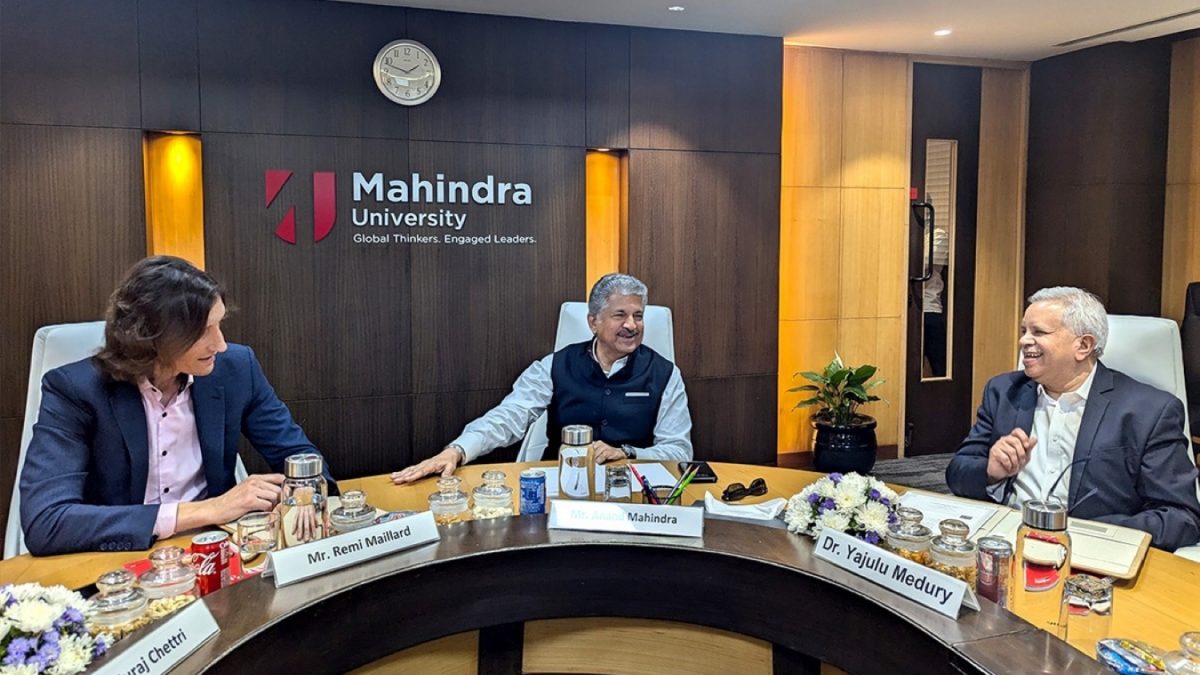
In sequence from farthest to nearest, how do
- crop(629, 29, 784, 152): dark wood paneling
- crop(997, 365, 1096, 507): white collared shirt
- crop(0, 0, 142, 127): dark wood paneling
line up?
crop(629, 29, 784, 152): dark wood paneling, crop(0, 0, 142, 127): dark wood paneling, crop(997, 365, 1096, 507): white collared shirt

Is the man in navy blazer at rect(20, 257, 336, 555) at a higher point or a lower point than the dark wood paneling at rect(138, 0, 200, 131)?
lower

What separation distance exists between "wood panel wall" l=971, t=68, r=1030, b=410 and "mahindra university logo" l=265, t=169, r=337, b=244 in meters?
4.16

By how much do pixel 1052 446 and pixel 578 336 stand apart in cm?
160

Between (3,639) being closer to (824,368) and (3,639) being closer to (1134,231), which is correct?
(824,368)

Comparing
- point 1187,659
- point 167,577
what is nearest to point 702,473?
point 1187,659

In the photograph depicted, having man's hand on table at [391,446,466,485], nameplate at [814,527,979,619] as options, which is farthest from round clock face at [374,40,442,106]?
nameplate at [814,527,979,619]

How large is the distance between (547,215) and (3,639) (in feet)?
11.8

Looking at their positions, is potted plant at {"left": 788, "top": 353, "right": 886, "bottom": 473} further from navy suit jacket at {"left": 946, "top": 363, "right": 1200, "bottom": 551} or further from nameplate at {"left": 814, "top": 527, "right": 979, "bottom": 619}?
nameplate at {"left": 814, "top": 527, "right": 979, "bottom": 619}

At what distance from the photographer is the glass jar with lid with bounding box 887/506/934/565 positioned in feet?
4.49

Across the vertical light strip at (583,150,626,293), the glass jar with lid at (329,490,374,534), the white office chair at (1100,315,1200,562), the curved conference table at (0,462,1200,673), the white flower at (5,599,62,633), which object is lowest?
the curved conference table at (0,462,1200,673)

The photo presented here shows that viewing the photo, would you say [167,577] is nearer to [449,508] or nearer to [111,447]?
[449,508]

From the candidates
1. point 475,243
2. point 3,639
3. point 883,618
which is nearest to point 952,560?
point 883,618

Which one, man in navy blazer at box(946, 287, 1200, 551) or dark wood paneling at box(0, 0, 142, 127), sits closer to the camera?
man in navy blazer at box(946, 287, 1200, 551)

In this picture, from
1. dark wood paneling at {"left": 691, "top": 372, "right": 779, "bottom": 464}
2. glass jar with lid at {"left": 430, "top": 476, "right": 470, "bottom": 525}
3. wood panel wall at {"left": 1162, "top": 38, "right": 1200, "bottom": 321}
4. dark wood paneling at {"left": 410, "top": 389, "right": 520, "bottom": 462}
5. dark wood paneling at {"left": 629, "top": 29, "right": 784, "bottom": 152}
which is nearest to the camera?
glass jar with lid at {"left": 430, "top": 476, "right": 470, "bottom": 525}
